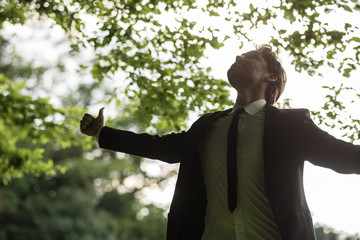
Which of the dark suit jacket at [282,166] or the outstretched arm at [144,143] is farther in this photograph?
the outstretched arm at [144,143]

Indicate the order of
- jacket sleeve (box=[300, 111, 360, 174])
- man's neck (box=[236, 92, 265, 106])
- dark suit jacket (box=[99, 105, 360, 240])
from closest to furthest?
jacket sleeve (box=[300, 111, 360, 174]) < dark suit jacket (box=[99, 105, 360, 240]) < man's neck (box=[236, 92, 265, 106])

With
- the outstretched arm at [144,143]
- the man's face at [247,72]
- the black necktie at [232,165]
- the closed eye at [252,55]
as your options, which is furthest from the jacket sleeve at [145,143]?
the closed eye at [252,55]

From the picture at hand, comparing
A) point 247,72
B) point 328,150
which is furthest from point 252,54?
point 328,150

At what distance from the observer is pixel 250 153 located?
239cm

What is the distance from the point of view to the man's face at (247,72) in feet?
9.46

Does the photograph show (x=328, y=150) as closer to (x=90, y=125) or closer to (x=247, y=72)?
(x=247, y=72)

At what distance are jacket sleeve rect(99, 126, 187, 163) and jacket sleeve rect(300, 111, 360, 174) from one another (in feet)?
2.87

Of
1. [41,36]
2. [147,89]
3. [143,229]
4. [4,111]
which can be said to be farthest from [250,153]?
[143,229]

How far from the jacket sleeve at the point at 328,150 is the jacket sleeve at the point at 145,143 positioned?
874mm

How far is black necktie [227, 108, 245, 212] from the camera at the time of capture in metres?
2.24

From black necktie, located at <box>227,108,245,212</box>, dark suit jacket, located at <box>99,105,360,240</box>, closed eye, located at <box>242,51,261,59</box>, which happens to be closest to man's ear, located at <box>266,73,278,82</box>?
closed eye, located at <box>242,51,261,59</box>

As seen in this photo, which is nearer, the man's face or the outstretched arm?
the outstretched arm

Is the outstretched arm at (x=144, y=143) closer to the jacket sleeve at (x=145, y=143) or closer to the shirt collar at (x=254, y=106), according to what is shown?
the jacket sleeve at (x=145, y=143)

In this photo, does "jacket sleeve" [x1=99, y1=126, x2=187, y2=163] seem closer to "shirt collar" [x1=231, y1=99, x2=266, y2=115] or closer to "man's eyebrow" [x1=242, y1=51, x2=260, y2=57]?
"shirt collar" [x1=231, y1=99, x2=266, y2=115]
